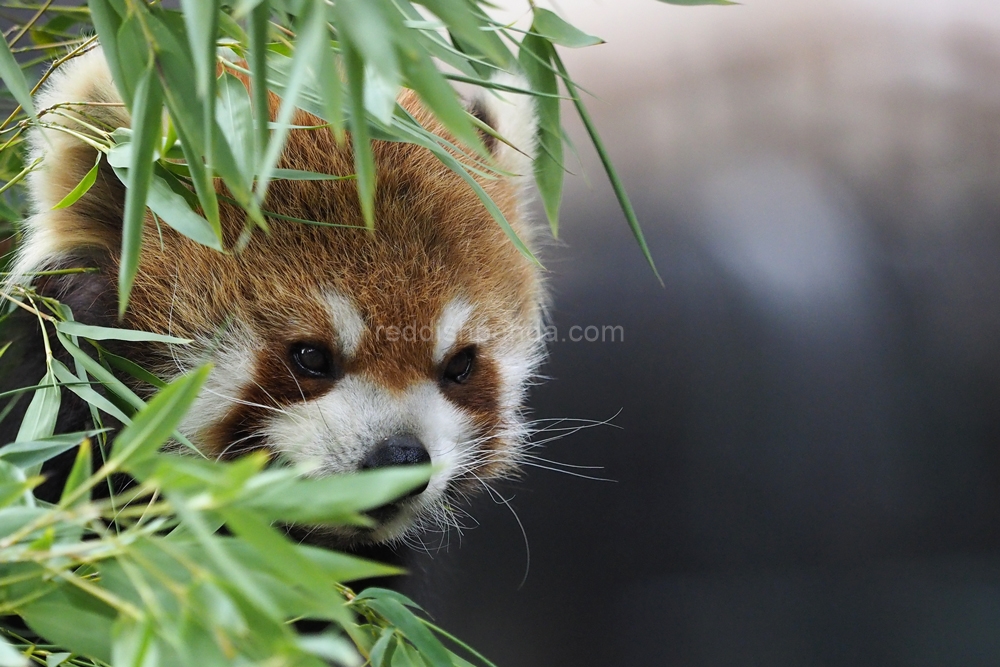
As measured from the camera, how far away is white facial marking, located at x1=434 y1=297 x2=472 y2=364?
3.95 feet

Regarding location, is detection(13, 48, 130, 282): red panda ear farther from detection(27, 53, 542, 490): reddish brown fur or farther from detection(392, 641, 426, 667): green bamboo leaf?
detection(392, 641, 426, 667): green bamboo leaf

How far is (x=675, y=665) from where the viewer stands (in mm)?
1690

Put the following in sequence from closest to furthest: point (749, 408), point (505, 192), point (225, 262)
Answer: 1. point (225, 262)
2. point (505, 192)
3. point (749, 408)

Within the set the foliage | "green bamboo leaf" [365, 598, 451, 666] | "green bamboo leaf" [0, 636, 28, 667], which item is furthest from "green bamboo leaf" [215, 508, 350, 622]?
"green bamboo leaf" [365, 598, 451, 666]

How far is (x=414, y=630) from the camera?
790 millimetres

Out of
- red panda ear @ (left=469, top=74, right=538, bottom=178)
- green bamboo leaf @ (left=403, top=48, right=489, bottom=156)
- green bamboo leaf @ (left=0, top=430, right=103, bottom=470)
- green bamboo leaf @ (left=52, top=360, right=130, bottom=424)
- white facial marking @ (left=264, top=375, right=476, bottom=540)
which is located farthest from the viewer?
red panda ear @ (left=469, top=74, right=538, bottom=178)

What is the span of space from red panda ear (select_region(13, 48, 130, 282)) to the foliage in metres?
0.18

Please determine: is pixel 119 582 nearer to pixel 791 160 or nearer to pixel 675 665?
pixel 675 665

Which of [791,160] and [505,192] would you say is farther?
[791,160]

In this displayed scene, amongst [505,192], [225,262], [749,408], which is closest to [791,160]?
[749,408]

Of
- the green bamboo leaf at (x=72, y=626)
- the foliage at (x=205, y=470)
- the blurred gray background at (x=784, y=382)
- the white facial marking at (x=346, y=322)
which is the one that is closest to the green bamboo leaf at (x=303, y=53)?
the foliage at (x=205, y=470)

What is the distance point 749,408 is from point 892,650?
0.58 metres

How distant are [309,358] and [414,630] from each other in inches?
18.7

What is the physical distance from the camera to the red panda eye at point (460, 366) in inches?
49.9
